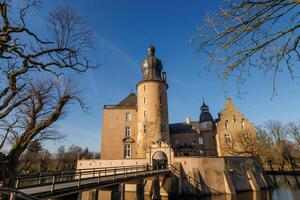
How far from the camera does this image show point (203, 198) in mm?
20781

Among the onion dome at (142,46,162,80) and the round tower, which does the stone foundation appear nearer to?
the round tower

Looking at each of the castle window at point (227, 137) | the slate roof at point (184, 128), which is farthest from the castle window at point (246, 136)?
the slate roof at point (184, 128)

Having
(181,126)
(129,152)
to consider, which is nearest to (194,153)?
(181,126)

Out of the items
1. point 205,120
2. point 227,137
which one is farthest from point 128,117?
point 227,137

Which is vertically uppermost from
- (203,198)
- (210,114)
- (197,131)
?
(210,114)

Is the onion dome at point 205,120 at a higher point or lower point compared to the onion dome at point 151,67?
lower

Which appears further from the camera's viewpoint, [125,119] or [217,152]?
[217,152]

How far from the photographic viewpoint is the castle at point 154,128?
3109 cm

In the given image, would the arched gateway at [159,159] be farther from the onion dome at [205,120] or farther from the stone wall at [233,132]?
the onion dome at [205,120]

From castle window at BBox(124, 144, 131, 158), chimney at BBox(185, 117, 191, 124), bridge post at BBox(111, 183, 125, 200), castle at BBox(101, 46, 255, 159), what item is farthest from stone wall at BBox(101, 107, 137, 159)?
bridge post at BBox(111, 183, 125, 200)

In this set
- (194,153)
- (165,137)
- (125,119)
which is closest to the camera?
(165,137)

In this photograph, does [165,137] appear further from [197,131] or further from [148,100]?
[197,131]

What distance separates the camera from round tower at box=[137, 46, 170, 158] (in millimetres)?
30281

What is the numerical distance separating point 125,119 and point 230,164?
1854cm
